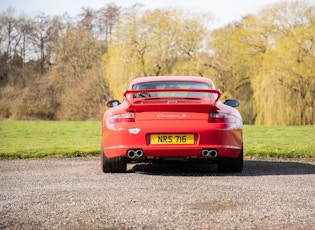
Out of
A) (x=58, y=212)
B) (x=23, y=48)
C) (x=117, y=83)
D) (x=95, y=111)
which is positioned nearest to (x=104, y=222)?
(x=58, y=212)

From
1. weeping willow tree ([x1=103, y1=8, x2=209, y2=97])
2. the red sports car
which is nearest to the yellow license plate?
the red sports car

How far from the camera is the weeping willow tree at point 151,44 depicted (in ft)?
107

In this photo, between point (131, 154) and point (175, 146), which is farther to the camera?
point (131, 154)

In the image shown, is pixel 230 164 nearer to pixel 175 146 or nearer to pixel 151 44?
pixel 175 146

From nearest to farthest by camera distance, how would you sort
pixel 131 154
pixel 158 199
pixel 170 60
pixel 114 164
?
pixel 158 199
pixel 131 154
pixel 114 164
pixel 170 60

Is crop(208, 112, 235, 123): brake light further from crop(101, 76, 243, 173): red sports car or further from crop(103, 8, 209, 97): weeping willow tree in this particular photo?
crop(103, 8, 209, 97): weeping willow tree

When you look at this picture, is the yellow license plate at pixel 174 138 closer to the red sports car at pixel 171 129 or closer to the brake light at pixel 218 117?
the red sports car at pixel 171 129

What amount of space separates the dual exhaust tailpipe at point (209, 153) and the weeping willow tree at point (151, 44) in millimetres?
25158

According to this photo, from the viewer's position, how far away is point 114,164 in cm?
784

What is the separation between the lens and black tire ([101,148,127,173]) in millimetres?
7801

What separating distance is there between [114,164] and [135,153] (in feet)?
1.81

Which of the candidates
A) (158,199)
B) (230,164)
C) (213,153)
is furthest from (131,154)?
(158,199)

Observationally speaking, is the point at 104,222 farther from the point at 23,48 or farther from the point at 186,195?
the point at 23,48

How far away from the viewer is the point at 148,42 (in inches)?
1309
